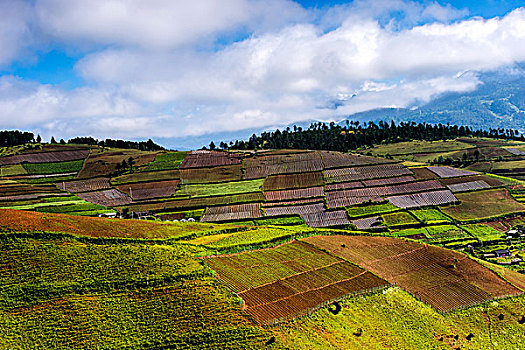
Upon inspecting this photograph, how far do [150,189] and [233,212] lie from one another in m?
42.9

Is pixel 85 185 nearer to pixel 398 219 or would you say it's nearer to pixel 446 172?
pixel 398 219

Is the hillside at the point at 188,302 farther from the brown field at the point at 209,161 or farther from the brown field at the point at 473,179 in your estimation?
the brown field at the point at 209,161

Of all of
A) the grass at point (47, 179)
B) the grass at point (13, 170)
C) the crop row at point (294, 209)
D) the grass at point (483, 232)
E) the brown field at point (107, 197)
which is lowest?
the grass at point (483, 232)

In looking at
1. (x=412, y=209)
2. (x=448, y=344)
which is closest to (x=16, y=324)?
(x=448, y=344)

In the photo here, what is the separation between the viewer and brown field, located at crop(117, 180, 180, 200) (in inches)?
5733

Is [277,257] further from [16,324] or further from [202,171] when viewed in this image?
[202,171]

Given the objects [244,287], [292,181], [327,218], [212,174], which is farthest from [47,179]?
[244,287]

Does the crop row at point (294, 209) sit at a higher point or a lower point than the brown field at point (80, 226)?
lower

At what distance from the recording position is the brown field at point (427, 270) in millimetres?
52675

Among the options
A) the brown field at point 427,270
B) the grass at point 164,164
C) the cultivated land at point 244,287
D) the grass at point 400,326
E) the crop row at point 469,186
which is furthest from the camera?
the grass at point 164,164

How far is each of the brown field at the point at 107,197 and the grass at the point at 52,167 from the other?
44232 mm

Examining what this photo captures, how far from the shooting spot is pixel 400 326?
142 feet

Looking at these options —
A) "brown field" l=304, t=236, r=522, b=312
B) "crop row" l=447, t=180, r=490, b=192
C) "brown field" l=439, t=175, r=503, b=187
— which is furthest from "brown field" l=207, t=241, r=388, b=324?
"brown field" l=439, t=175, r=503, b=187

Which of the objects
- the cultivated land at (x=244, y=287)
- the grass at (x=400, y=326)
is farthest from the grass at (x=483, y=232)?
the grass at (x=400, y=326)
